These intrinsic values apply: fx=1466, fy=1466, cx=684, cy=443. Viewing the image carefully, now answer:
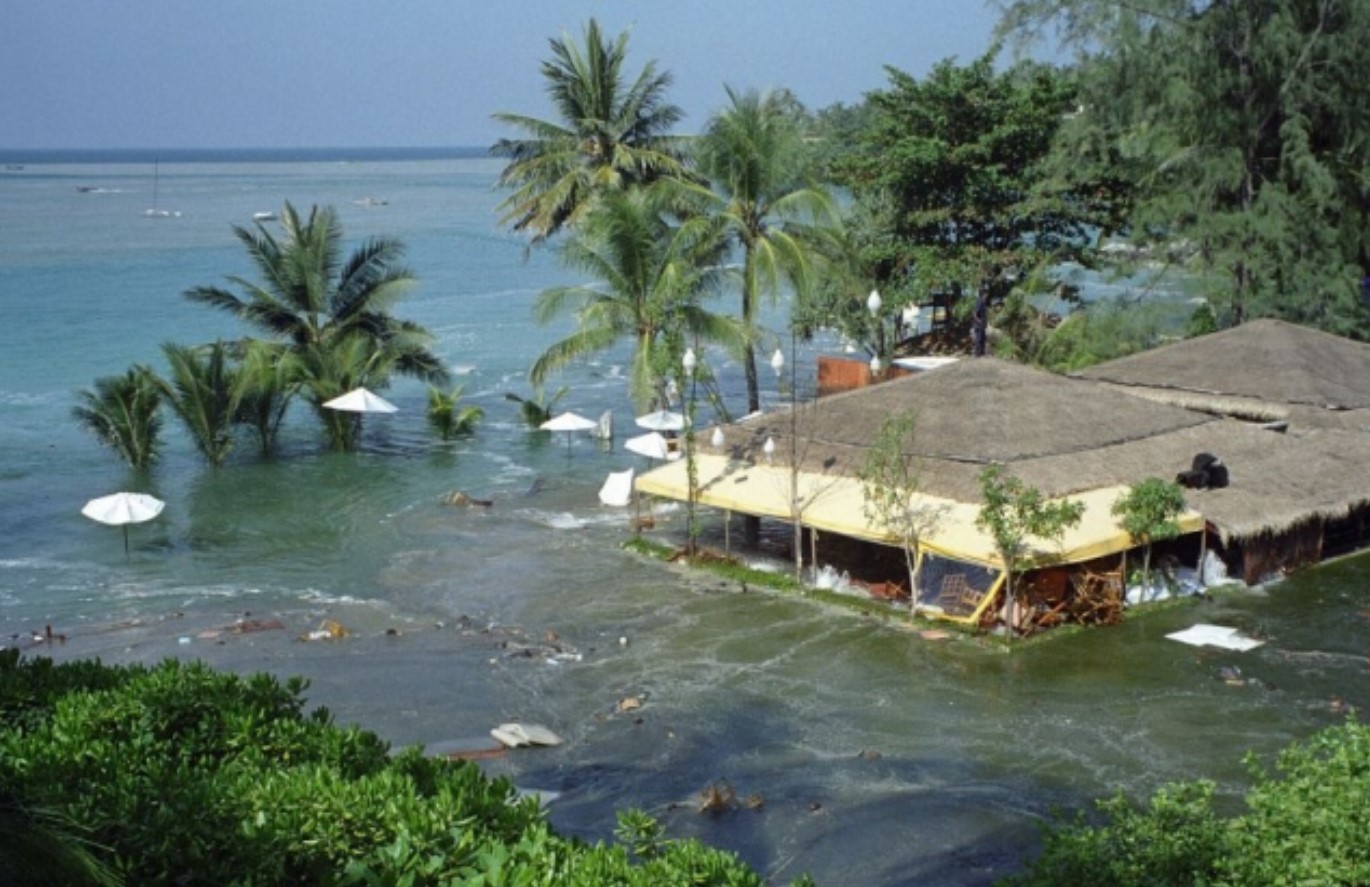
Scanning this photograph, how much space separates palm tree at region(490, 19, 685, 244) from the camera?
94.6 ft

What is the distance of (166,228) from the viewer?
92.2m

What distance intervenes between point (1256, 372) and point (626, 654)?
11.9 m

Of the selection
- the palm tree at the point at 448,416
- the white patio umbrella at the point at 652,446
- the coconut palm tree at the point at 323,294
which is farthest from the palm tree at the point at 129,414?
the white patio umbrella at the point at 652,446

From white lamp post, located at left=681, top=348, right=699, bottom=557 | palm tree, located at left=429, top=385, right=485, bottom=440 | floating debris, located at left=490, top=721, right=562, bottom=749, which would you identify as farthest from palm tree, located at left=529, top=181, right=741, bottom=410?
floating debris, located at left=490, top=721, right=562, bottom=749

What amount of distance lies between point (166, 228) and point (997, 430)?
8383 centimetres

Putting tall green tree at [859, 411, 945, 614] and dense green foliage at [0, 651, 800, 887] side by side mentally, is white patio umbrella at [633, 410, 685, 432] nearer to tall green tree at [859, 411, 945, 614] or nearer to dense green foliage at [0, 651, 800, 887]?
tall green tree at [859, 411, 945, 614]

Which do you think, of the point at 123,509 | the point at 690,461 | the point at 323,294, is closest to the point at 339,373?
the point at 323,294

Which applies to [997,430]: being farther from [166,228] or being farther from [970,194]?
[166,228]

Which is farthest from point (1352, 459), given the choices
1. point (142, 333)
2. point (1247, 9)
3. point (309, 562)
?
point (142, 333)

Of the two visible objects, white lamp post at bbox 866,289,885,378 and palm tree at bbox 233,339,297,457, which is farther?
palm tree at bbox 233,339,297,457

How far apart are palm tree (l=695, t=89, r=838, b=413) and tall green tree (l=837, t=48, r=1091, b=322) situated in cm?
502

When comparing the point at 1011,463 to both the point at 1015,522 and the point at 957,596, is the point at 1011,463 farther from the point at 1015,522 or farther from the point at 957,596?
the point at 1015,522

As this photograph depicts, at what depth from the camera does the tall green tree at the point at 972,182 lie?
29.6m

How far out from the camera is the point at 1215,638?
15.6 meters
